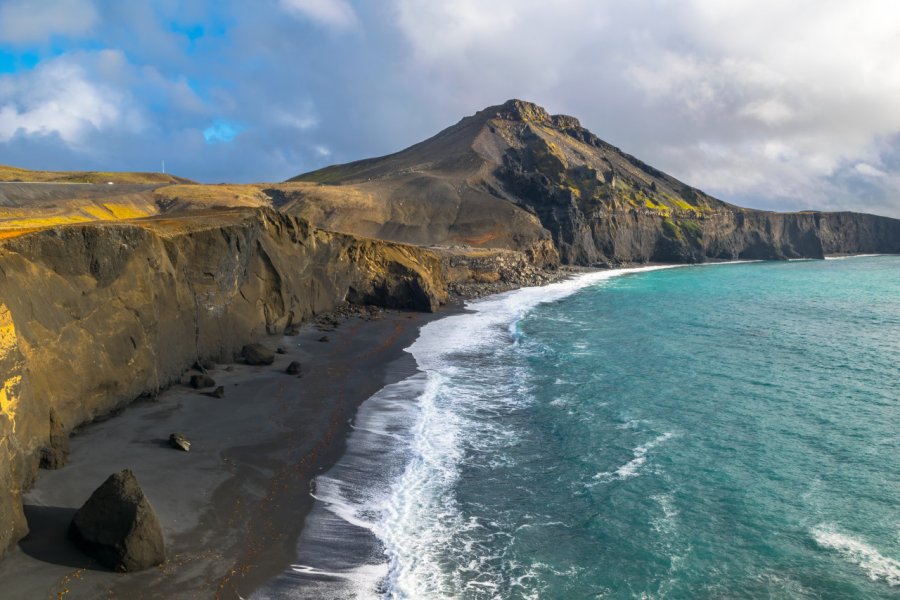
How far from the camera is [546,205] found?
122 metres

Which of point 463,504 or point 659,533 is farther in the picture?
point 463,504

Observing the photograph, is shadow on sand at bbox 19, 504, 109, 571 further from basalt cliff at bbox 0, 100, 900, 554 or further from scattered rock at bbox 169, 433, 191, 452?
scattered rock at bbox 169, 433, 191, 452

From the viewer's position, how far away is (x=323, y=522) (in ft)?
53.6

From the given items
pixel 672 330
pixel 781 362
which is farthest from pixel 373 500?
pixel 672 330

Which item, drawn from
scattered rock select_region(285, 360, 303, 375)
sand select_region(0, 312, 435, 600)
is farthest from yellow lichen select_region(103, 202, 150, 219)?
sand select_region(0, 312, 435, 600)

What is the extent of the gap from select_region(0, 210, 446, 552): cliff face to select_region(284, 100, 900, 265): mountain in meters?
56.8

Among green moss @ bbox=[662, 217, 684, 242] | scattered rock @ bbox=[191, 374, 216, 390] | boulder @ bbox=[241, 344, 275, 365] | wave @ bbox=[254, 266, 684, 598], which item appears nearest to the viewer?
wave @ bbox=[254, 266, 684, 598]

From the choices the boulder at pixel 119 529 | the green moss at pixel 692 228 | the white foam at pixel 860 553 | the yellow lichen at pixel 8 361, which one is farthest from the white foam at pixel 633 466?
the green moss at pixel 692 228

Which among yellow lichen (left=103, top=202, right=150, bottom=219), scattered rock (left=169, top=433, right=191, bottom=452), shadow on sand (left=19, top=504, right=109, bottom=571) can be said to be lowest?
shadow on sand (left=19, top=504, right=109, bottom=571)

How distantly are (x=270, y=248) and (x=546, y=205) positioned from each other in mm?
92518

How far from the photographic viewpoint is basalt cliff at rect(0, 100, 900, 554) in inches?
690

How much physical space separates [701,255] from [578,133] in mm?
54846

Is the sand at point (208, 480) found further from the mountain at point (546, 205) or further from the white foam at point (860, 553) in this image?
the mountain at point (546, 205)

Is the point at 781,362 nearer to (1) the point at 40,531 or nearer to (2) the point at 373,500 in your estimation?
(2) the point at 373,500
